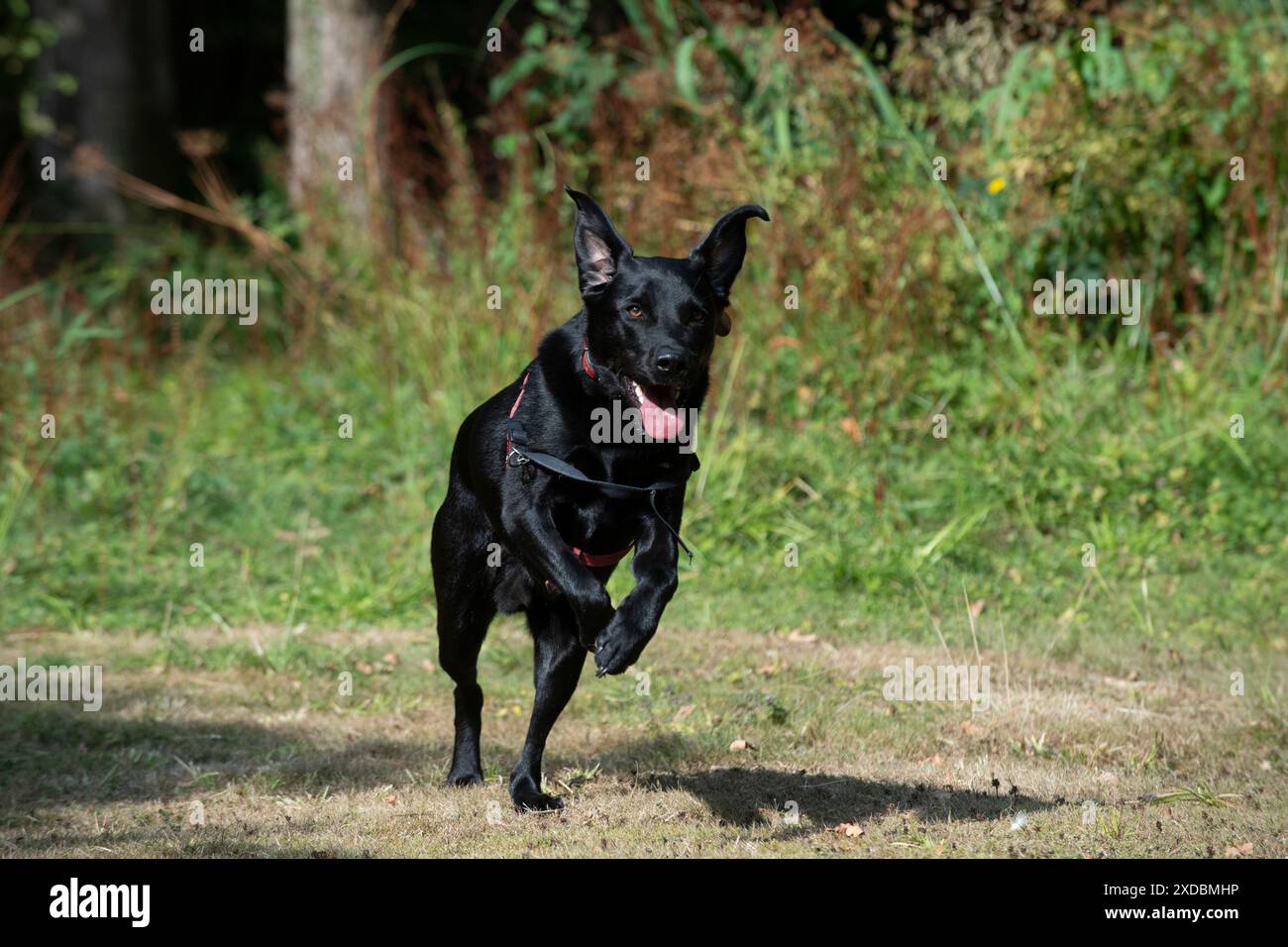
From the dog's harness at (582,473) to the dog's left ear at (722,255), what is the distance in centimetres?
44

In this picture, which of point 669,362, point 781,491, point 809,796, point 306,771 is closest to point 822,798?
point 809,796

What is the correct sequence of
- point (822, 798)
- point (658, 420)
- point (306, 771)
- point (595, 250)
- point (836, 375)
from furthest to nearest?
1. point (836, 375)
2. point (306, 771)
3. point (822, 798)
4. point (595, 250)
5. point (658, 420)

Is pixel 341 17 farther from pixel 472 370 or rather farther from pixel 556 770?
pixel 556 770

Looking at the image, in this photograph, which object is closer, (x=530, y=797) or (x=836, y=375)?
(x=530, y=797)

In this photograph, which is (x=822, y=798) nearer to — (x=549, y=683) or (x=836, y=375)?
(x=549, y=683)

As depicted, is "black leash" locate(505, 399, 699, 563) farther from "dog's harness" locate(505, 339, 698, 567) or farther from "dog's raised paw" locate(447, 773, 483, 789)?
"dog's raised paw" locate(447, 773, 483, 789)

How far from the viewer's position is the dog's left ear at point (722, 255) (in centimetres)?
498

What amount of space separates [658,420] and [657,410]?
3cm

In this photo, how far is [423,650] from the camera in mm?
7348

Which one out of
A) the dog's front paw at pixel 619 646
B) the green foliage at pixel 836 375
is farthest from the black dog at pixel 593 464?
the green foliage at pixel 836 375

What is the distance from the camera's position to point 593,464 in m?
4.81

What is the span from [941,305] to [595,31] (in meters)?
4.59

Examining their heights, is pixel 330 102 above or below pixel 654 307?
above
